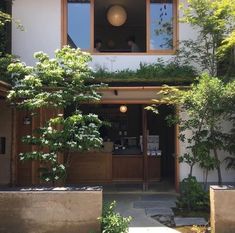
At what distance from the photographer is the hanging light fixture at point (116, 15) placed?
→ 13777 mm

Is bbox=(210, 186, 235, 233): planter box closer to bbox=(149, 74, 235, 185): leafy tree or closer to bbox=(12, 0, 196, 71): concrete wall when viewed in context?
bbox=(149, 74, 235, 185): leafy tree

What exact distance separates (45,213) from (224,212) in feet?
10.6

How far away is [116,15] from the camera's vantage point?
45.6 ft

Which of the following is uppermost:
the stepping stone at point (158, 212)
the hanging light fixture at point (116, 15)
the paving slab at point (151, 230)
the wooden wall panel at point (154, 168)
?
the hanging light fixture at point (116, 15)

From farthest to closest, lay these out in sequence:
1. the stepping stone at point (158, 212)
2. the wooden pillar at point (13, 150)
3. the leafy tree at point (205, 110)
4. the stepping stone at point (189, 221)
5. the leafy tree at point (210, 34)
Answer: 1. the wooden pillar at point (13, 150)
2. the leafy tree at point (210, 34)
3. the stepping stone at point (158, 212)
4. the leafy tree at point (205, 110)
5. the stepping stone at point (189, 221)

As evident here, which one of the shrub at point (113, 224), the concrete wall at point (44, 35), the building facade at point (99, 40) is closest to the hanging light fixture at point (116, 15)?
the building facade at point (99, 40)

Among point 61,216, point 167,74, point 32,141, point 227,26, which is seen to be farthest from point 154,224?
point 227,26

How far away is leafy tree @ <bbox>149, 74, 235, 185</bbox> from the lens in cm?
957

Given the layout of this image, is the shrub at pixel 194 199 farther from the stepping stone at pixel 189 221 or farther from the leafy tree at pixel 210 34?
the leafy tree at pixel 210 34

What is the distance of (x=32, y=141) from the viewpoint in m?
9.38

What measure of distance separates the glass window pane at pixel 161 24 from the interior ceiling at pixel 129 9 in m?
0.47

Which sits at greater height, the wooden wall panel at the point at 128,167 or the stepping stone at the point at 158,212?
the wooden wall panel at the point at 128,167

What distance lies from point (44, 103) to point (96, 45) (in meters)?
4.21

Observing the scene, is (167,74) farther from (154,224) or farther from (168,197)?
(154,224)
